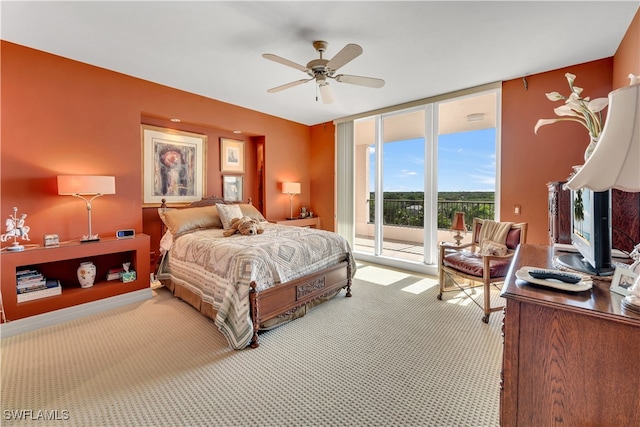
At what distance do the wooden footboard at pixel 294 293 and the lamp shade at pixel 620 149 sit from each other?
2286 mm

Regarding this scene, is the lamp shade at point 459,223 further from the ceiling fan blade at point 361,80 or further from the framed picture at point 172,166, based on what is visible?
the framed picture at point 172,166

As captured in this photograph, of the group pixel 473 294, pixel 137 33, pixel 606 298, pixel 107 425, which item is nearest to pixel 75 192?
pixel 137 33

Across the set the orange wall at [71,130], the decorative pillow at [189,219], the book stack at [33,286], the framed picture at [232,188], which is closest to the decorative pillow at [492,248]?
the decorative pillow at [189,219]

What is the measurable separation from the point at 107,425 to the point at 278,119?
16.4 feet

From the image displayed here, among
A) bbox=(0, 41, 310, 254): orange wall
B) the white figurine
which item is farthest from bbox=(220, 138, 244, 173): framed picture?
the white figurine

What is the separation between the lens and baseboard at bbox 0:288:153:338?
2658mm

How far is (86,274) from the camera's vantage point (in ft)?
10.5

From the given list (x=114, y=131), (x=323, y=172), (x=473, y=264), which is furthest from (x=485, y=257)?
(x=114, y=131)

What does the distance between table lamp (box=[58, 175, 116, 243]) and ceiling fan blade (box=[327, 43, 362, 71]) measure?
8.88 feet

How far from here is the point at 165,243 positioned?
152 inches

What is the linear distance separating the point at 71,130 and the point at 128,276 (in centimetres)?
179

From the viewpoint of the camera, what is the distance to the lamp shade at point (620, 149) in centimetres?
98

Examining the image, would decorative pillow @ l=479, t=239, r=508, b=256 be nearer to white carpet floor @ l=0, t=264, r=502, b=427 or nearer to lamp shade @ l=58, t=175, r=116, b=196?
white carpet floor @ l=0, t=264, r=502, b=427

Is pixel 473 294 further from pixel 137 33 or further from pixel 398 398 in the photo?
pixel 137 33
